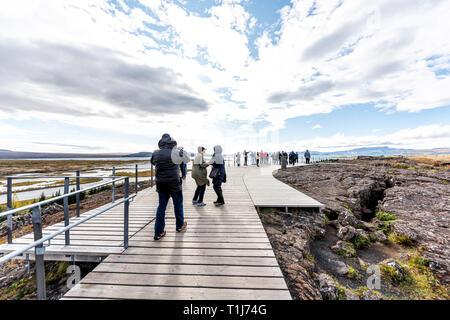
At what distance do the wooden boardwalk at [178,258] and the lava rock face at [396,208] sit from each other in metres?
3.49

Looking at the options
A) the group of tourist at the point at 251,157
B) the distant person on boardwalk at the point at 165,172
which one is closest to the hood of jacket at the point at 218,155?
the distant person on boardwalk at the point at 165,172

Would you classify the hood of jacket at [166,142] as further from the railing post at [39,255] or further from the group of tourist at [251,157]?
the group of tourist at [251,157]

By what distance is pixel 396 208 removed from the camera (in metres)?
6.72

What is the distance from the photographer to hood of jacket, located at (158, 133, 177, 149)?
3.58 meters

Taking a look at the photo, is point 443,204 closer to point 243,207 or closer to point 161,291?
point 243,207

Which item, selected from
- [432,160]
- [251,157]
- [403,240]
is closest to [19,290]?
[403,240]

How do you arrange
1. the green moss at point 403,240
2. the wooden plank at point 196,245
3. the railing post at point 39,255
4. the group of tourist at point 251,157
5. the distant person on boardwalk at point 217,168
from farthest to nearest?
the group of tourist at point 251,157, the distant person on boardwalk at point 217,168, the green moss at point 403,240, the wooden plank at point 196,245, the railing post at point 39,255

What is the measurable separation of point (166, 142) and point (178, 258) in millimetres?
2085

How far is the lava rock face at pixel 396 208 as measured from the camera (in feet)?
15.0

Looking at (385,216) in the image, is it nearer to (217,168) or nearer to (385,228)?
(385,228)

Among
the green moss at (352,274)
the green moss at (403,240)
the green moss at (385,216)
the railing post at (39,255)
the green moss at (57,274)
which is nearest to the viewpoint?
the railing post at (39,255)
